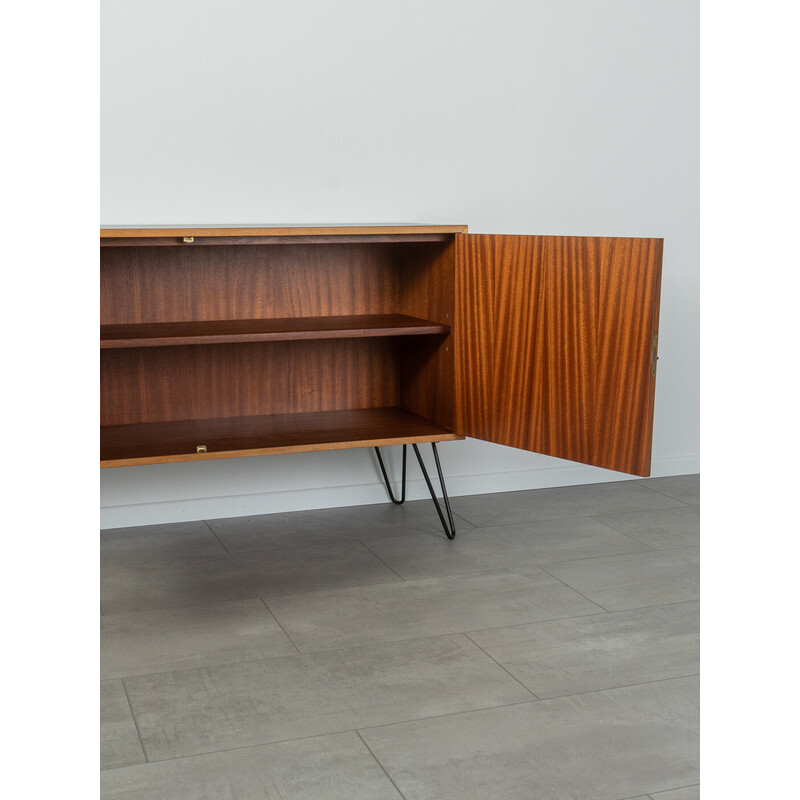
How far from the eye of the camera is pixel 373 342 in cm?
315

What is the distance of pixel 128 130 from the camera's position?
2854 mm

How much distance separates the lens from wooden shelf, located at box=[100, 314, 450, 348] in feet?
8.20

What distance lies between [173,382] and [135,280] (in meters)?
0.34

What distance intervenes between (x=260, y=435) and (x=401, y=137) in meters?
1.16

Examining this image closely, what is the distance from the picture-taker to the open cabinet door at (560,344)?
208cm

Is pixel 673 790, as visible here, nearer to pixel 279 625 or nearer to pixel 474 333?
pixel 279 625

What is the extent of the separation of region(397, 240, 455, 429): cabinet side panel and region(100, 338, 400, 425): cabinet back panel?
12 centimetres

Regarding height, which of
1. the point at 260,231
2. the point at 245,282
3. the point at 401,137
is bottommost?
the point at 245,282

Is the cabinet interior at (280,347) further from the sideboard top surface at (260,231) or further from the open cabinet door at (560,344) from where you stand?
the open cabinet door at (560,344)

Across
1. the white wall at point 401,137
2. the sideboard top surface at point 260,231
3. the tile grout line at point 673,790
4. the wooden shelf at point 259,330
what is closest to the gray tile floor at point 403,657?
the tile grout line at point 673,790

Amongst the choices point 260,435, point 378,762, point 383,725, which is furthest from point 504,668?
point 260,435

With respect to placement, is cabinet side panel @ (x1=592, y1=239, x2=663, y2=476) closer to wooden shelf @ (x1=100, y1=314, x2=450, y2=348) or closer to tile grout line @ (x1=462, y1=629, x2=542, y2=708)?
tile grout line @ (x1=462, y1=629, x2=542, y2=708)
